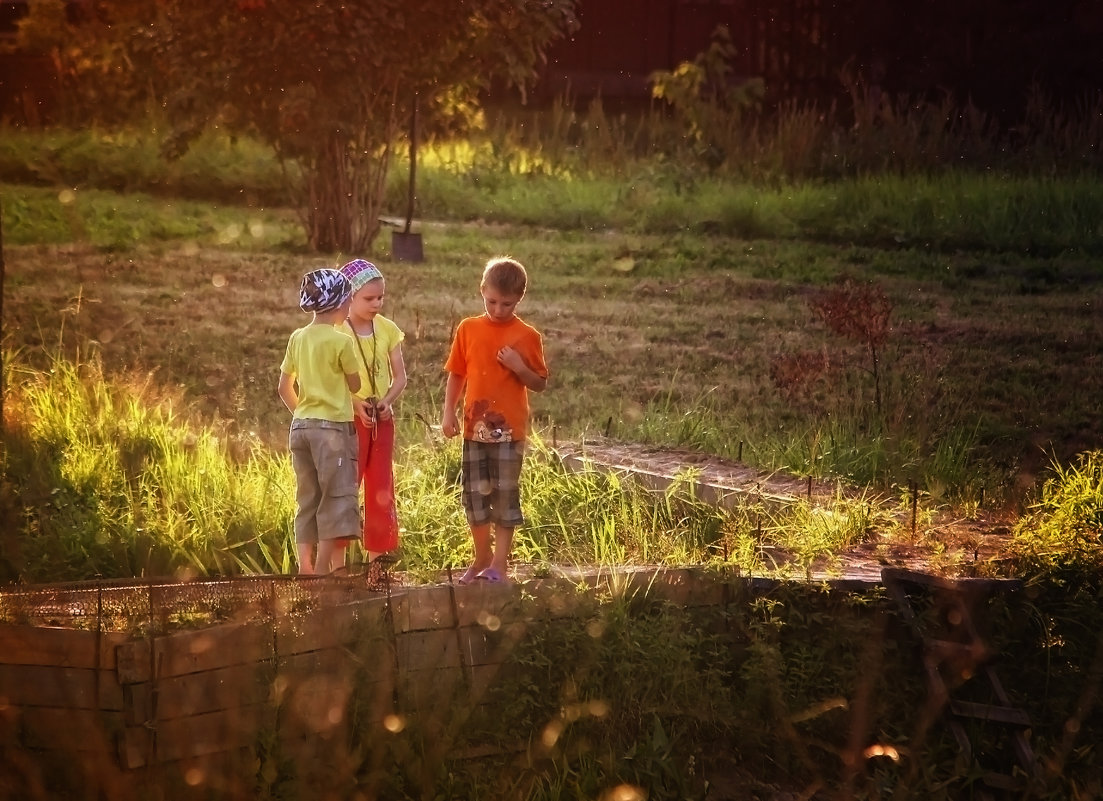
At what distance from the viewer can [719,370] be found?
943 centimetres

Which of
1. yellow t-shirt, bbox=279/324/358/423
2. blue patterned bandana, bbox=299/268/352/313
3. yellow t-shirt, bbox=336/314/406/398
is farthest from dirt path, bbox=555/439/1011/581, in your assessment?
blue patterned bandana, bbox=299/268/352/313

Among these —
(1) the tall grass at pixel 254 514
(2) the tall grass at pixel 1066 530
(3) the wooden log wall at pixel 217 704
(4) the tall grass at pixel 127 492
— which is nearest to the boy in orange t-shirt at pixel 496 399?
(1) the tall grass at pixel 254 514

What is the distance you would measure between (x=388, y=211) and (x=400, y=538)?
8.49 m

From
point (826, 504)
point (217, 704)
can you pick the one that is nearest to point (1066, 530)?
point (826, 504)

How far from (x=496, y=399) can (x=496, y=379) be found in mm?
64

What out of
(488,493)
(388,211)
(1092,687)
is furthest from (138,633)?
(388,211)

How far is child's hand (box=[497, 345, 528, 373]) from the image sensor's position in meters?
4.86

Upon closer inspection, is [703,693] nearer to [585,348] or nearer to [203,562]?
[203,562]

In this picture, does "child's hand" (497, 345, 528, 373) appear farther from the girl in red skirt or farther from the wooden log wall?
the wooden log wall

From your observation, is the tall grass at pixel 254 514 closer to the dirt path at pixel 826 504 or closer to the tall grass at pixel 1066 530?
the dirt path at pixel 826 504

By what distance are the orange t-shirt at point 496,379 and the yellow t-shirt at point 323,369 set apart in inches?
15.8

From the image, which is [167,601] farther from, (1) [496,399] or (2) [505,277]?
(2) [505,277]

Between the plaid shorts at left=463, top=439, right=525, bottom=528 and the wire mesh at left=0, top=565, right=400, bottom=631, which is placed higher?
the plaid shorts at left=463, top=439, right=525, bottom=528

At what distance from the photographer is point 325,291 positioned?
497 centimetres
